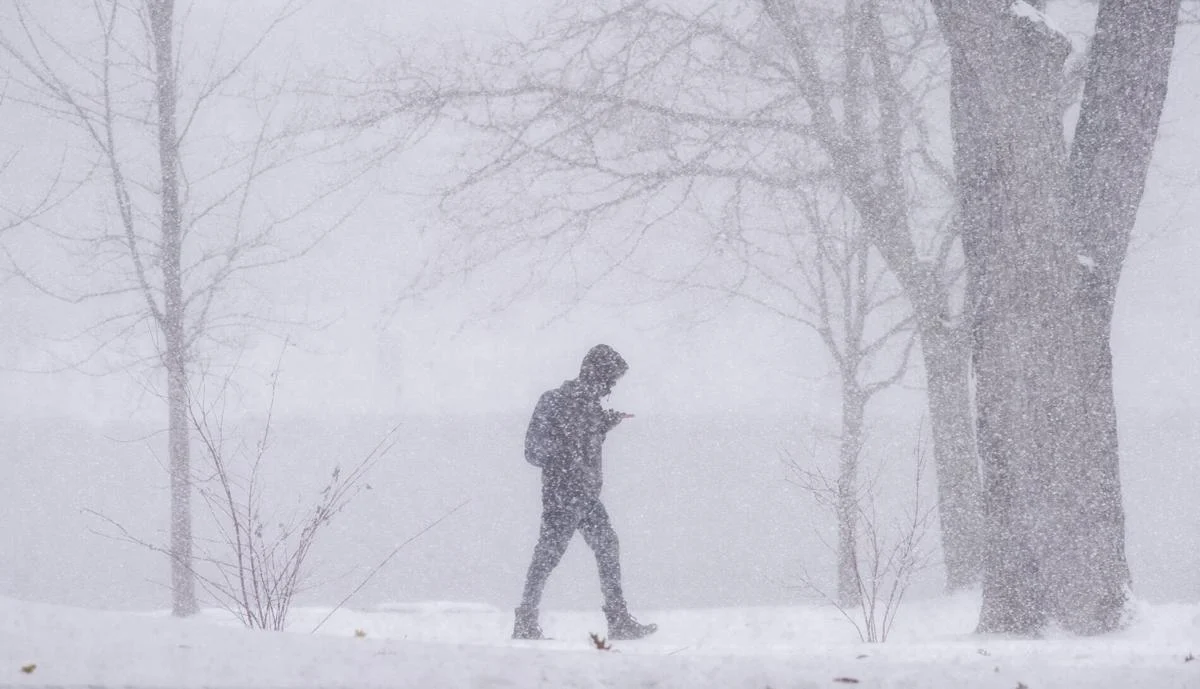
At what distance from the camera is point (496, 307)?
7.66m

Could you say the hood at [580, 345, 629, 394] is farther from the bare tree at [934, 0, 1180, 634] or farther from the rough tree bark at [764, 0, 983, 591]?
the rough tree bark at [764, 0, 983, 591]

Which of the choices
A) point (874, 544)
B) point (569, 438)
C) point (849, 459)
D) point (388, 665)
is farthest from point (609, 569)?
point (849, 459)

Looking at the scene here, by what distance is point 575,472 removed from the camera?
5.30m

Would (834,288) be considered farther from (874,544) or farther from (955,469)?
(874,544)

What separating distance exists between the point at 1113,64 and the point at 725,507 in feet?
104

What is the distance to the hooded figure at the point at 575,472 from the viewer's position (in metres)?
5.27

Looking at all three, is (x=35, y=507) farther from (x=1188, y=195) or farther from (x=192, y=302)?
(x=1188, y=195)

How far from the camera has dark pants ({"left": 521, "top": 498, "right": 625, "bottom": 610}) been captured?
5.34 metres

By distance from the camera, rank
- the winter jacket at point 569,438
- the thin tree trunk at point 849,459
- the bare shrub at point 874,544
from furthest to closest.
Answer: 1. the thin tree trunk at point 849,459
2. the bare shrub at point 874,544
3. the winter jacket at point 569,438

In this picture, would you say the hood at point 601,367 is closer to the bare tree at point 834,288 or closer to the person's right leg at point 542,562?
the person's right leg at point 542,562

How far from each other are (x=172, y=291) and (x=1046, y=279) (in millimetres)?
6336

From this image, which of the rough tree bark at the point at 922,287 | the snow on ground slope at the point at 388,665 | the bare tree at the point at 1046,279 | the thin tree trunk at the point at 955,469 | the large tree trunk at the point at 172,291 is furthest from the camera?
the large tree trunk at the point at 172,291

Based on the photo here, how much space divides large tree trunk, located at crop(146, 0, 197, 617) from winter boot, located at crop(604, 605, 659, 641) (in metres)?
3.38

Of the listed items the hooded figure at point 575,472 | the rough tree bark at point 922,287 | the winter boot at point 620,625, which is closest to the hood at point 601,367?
the hooded figure at point 575,472
